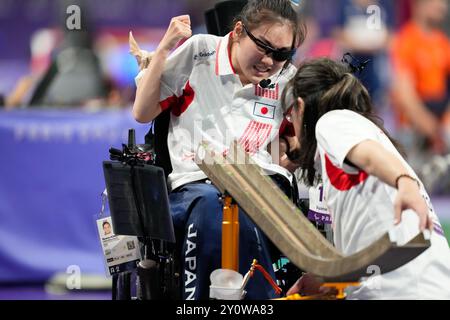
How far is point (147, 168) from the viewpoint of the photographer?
394 centimetres

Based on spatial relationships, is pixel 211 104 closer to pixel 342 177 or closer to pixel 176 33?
pixel 176 33

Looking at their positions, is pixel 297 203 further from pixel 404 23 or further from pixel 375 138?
pixel 404 23

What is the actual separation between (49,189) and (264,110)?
104 inches

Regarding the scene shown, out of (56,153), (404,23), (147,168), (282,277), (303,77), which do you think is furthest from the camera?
(404,23)

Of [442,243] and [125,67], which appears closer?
[442,243]

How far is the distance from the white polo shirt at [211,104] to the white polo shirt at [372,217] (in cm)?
87

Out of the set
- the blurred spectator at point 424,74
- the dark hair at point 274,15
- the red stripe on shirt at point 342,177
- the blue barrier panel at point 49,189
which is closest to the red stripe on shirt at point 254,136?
the dark hair at point 274,15

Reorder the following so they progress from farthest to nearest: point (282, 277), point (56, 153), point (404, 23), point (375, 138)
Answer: point (404, 23), point (56, 153), point (282, 277), point (375, 138)

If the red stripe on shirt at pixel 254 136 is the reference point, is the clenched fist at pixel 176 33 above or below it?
above

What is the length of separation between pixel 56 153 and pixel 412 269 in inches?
146

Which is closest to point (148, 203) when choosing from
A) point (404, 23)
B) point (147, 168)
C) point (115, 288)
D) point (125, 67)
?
point (147, 168)

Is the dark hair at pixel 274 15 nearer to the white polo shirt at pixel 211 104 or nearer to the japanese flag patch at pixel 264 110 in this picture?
the white polo shirt at pixel 211 104

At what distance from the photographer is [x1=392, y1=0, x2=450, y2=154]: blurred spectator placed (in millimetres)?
8328

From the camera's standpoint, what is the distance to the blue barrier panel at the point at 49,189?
21.7ft
